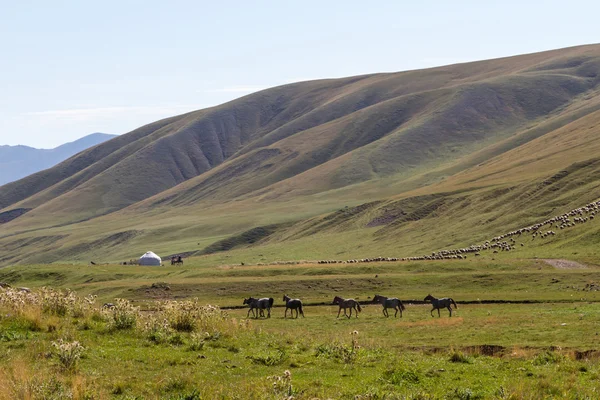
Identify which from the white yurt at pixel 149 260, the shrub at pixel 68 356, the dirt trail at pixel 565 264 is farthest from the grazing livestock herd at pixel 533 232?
the shrub at pixel 68 356

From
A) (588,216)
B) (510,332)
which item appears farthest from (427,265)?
(510,332)

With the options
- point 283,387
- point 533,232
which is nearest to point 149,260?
point 533,232

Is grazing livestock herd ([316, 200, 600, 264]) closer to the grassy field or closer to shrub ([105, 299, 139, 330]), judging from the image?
the grassy field

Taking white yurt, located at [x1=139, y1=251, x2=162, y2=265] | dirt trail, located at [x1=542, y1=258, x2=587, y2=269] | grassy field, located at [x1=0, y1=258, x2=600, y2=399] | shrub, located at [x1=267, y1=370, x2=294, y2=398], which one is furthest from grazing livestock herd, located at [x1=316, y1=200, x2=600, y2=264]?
shrub, located at [x1=267, y1=370, x2=294, y2=398]

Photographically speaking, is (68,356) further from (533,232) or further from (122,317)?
(533,232)

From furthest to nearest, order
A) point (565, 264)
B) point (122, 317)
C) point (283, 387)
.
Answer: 1. point (565, 264)
2. point (122, 317)
3. point (283, 387)

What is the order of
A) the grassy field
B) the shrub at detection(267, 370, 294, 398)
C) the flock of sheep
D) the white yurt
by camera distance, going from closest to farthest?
the shrub at detection(267, 370, 294, 398) → the grassy field → the flock of sheep → the white yurt

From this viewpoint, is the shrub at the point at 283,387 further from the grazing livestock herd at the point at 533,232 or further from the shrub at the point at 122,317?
the grazing livestock herd at the point at 533,232

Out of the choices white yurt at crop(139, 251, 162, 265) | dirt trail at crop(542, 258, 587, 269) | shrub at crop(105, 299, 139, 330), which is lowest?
white yurt at crop(139, 251, 162, 265)

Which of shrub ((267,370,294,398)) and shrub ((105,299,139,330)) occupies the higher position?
shrub ((105,299,139,330))

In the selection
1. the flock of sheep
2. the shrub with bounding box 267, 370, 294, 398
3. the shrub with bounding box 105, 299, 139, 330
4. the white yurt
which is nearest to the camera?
the shrub with bounding box 267, 370, 294, 398

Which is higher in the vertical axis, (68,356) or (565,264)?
(68,356)

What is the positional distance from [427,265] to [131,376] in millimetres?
52562

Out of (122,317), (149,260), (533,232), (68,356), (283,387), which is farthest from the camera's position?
(149,260)
